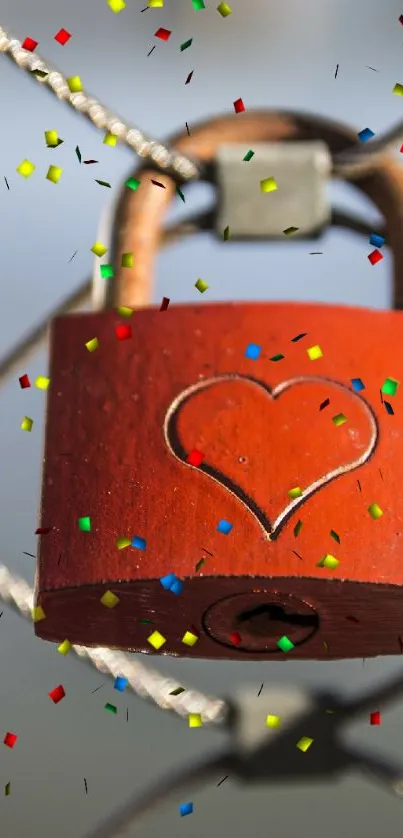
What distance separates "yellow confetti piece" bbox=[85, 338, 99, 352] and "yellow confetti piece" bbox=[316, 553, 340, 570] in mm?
320

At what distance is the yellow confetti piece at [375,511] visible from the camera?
136cm

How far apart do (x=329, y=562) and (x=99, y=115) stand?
622mm

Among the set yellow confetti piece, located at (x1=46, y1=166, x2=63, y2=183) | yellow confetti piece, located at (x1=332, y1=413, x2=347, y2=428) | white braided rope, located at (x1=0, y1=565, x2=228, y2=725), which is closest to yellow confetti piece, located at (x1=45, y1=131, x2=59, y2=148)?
yellow confetti piece, located at (x1=46, y1=166, x2=63, y2=183)

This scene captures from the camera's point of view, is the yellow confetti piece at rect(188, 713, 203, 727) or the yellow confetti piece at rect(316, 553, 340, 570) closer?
the yellow confetti piece at rect(316, 553, 340, 570)

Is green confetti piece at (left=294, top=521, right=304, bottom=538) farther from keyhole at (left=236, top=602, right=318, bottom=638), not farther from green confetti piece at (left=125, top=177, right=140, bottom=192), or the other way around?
green confetti piece at (left=125, top=177, right=140, bottom=192)

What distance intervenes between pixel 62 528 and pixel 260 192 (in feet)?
1.45

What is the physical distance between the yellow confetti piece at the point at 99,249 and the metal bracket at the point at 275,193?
0.13 meters

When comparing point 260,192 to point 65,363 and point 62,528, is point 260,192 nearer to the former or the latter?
point 65,363

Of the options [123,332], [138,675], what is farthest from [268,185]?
[138,675]

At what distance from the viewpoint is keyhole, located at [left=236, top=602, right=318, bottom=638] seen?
1.56m

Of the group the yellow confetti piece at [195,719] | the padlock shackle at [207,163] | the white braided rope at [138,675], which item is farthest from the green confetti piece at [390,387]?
the yellow confetti piece at [195,719]

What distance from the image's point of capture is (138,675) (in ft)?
7.45

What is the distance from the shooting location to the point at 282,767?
2736 mm

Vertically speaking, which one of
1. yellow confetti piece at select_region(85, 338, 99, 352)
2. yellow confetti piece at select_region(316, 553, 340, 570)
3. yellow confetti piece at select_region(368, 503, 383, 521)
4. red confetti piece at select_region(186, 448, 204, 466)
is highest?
yellow confetti piece at select_region(85, 338, 99, 352)
